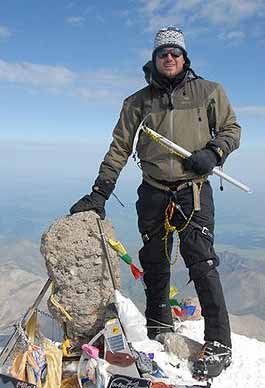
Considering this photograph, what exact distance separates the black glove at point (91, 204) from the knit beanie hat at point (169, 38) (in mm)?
1951

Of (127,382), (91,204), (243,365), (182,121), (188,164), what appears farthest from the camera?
(243,365)

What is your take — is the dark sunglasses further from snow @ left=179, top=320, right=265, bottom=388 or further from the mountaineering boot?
snow @ left=179, top=320, right=265, bottom=388

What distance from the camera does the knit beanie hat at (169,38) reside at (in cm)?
538

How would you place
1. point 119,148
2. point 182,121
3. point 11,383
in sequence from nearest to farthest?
point 11,383 → point 182,121 → point 119,148

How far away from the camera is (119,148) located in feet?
19.3

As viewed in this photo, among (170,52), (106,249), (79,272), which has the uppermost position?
(170,52)

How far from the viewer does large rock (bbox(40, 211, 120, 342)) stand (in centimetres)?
537

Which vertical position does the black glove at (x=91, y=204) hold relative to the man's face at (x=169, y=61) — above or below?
below

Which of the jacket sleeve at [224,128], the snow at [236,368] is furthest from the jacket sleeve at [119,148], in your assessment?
the snow at [236,368]

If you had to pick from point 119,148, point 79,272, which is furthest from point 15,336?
point 119,148

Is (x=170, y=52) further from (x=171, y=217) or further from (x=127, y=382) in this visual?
(x=127, y=382)

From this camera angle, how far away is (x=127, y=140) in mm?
5848

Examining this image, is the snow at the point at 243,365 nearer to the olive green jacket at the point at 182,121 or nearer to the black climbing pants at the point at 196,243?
the black climbing pants at the point at 196,243

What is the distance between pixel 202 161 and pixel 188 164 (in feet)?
0.60
